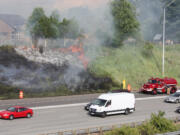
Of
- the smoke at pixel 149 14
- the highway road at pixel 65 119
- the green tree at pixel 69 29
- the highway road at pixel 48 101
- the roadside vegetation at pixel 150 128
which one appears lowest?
the highway road at pixel 65 119

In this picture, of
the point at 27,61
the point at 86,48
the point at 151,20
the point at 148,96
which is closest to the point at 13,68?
the point at 27,61

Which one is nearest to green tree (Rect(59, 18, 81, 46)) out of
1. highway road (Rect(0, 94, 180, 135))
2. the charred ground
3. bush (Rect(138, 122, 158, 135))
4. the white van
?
the charred ground

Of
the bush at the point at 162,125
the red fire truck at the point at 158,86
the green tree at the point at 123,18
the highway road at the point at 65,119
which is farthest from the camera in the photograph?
the green tree at the point at 123,18

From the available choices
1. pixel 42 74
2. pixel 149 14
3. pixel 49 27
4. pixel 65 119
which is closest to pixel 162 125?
pixel 65 119

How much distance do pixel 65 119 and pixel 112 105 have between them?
15.5ft

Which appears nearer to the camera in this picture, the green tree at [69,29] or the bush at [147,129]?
the bush at [147,129]

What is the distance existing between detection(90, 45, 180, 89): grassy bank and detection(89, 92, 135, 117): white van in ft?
58.8

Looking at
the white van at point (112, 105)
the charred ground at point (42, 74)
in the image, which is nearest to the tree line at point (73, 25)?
the charred ground at point (42, 74)

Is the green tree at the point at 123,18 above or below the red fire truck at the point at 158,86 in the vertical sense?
above

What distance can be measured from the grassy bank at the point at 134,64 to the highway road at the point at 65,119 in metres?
14.1

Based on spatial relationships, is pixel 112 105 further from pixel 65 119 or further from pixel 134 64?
pixel 134 64

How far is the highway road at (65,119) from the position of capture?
22547mm

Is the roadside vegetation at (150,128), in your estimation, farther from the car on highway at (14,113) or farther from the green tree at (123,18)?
the green tree at (123,18)

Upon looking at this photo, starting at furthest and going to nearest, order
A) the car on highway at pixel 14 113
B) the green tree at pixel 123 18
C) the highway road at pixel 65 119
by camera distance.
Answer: the green tree at pixel 123 18
the car on highway at pixel 14 113
the highway road at pixel 65 119
